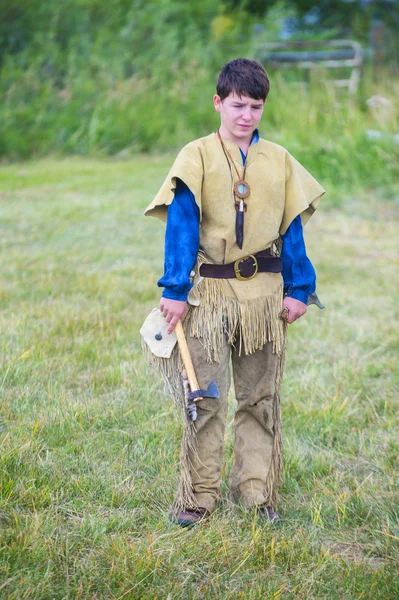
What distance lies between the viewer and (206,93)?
14.5m

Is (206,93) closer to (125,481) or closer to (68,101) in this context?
(68,101)

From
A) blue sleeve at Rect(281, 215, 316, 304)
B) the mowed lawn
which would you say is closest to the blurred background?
the mowed lawn

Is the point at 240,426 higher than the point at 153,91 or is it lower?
lower

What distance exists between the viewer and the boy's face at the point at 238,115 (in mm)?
2650

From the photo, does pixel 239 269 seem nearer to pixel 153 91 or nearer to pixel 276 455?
pixel 276 455

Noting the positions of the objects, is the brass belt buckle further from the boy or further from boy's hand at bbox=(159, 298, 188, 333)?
boy's hand at bbox=(159, 298, 188, 333)

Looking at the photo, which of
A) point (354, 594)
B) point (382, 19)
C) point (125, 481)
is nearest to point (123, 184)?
point (125, 481)

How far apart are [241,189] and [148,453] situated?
1.23 metres

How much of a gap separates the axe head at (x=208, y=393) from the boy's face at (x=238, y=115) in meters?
0.86

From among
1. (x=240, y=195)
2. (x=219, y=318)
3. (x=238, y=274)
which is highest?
(x=240, y=195)

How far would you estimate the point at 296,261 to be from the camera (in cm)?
286

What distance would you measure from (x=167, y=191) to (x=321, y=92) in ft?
36.3

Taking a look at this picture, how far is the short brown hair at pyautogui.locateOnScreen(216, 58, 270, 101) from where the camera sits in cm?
263

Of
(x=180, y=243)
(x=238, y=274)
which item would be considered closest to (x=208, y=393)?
(x=238, y=274)
